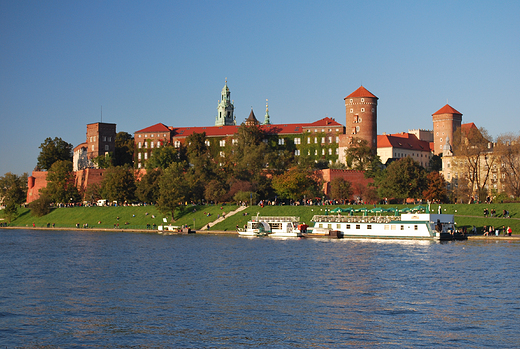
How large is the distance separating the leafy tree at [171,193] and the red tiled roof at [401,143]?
53.1 m

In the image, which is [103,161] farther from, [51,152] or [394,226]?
[394,226]

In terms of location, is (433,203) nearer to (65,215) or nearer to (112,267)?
(112,267)

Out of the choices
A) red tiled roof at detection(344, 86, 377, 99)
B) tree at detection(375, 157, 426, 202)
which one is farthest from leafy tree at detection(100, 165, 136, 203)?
red tiled roof at detection(344, 86, 377, 99)

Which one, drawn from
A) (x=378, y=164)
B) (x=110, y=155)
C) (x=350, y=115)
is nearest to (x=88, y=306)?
(x=378, y=164)

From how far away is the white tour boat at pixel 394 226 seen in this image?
55.1 meters

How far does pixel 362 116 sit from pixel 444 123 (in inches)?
1199

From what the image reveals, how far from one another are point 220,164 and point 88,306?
225 feet

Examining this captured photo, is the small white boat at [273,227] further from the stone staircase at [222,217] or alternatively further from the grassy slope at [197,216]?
the stone staircase at [222,217]

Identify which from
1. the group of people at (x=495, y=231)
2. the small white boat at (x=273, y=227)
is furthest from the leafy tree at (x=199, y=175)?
the group of people at (x=495, y=231)

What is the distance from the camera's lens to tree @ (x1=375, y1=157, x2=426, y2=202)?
72125 mm

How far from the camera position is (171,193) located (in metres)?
75.1

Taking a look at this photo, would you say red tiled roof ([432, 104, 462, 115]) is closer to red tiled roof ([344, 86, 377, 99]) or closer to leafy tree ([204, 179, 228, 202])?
red tiled roof ([344, 86, 377, 99])

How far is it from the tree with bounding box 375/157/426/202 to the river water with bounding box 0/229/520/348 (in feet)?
81.0

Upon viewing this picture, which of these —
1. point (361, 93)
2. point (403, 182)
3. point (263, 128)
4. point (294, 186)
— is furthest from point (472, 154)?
point (263, 128)
